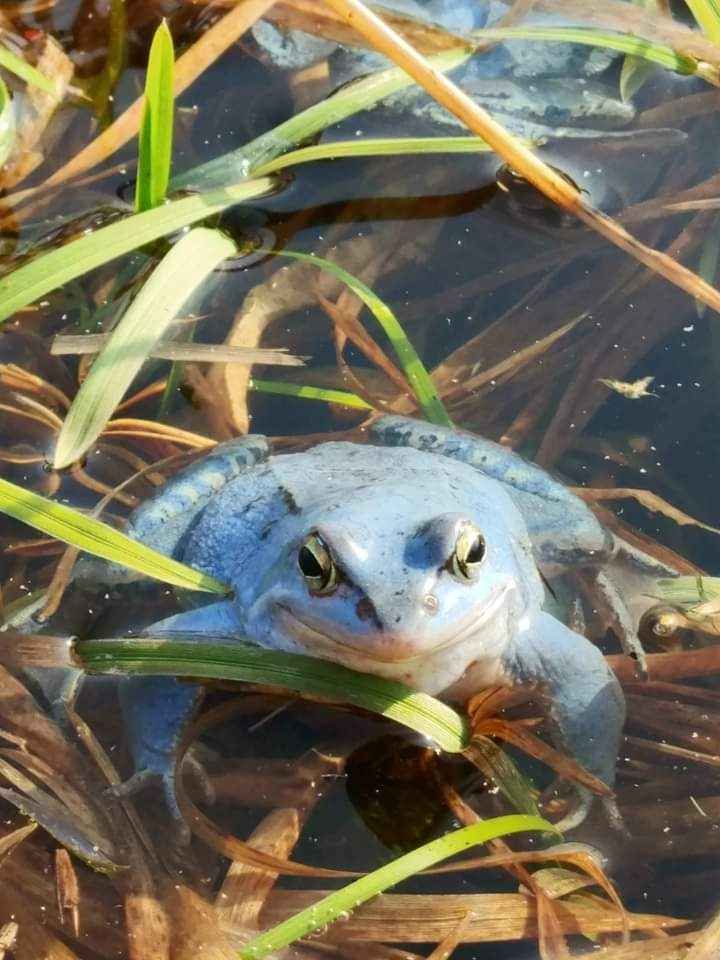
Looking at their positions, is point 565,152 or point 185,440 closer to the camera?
point 185,440

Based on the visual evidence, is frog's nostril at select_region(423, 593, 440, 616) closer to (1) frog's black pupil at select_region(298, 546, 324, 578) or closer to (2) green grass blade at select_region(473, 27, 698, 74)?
(1) frog's black pupil at select_region(298, 546, 324, 578)

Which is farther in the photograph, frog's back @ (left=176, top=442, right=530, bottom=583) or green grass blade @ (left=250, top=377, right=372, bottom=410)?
green grass blade @ (left=250, top=377, right=372, bottom=410)

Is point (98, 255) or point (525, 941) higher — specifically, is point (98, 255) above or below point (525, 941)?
above

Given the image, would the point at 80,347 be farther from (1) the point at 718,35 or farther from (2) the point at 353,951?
(1) the point at 718,35

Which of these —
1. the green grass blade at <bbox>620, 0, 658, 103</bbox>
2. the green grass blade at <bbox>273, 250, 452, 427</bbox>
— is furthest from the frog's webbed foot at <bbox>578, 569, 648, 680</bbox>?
the green grass blade at <bbox>620, 0, 658, 103</bbox>

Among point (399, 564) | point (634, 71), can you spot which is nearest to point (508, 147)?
point (634, 71)

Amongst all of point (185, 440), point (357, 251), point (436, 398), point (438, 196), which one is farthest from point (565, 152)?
point (185, 440)
